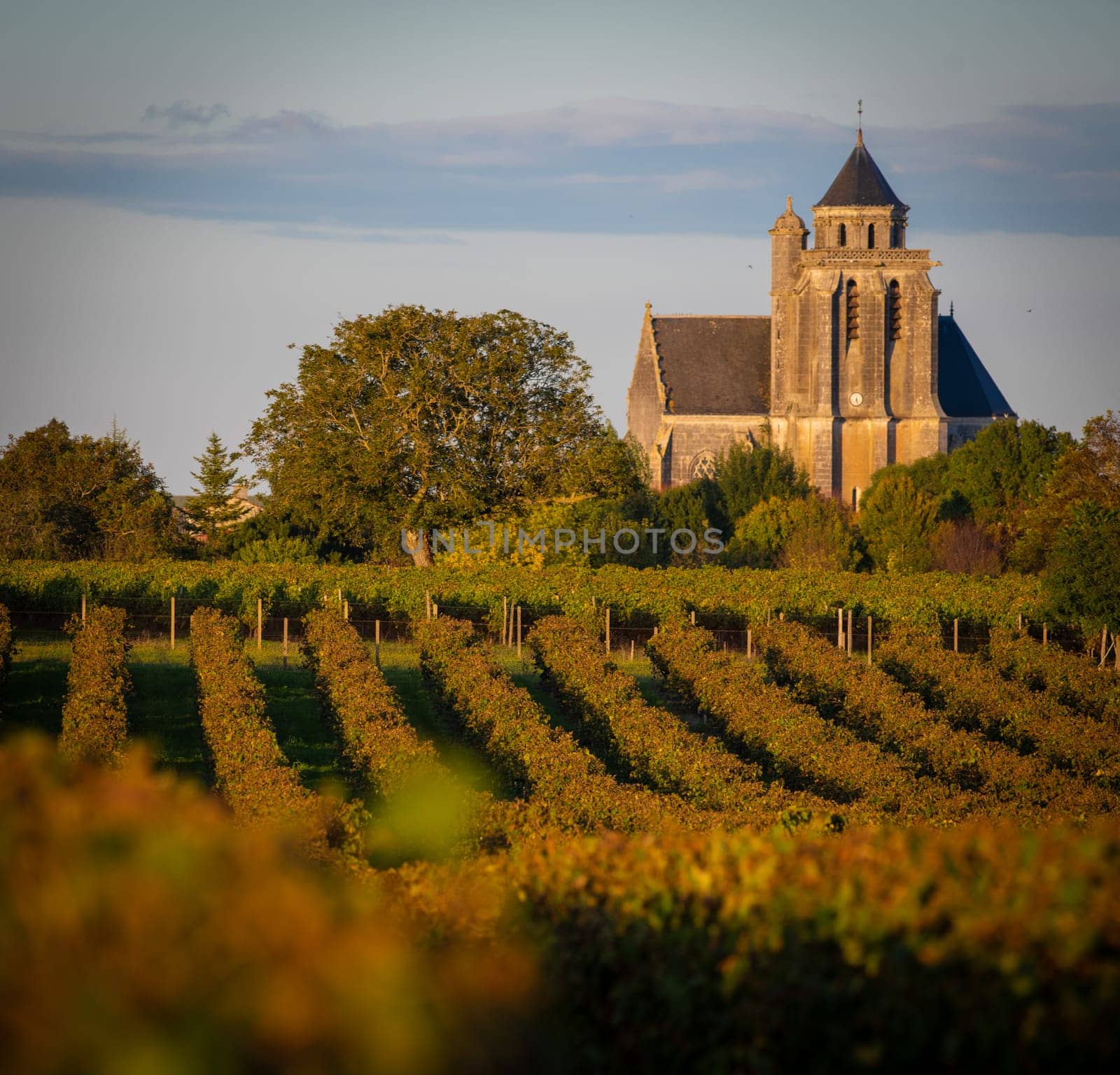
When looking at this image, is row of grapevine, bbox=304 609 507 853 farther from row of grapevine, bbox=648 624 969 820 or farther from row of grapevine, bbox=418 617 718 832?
row of grapevine, bbox=648 624 969 820

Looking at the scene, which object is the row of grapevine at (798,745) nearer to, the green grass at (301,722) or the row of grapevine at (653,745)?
the row of grapevine at (653,745)

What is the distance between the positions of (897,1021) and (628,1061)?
4.10 ft

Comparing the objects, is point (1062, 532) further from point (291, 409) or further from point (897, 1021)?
point (897, 1021)

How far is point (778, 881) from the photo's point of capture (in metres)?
4.92

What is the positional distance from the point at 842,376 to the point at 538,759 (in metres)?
62.6

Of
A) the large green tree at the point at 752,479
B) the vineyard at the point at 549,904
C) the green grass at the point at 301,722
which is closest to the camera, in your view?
the vineyard at the point at 549,904

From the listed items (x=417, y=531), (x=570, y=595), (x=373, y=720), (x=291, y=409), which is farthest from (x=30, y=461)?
(x=373, y=720)

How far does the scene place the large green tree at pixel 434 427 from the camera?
4350cm

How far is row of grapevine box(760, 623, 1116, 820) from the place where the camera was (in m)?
15.2

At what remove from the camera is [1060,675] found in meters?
25.6

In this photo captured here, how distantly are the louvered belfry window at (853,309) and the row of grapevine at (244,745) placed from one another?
54.9 m

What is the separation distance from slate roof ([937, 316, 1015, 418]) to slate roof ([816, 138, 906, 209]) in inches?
338

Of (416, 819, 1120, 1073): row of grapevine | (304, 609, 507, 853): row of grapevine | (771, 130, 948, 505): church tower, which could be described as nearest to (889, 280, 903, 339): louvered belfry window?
(771, 130, 948, 505): church tower

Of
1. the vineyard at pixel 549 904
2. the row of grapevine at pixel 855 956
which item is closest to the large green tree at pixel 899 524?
the vineyard at pixel 549 904
